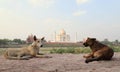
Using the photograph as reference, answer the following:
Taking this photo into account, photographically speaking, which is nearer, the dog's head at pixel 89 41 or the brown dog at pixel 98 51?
the brown dog at pixel 98 51

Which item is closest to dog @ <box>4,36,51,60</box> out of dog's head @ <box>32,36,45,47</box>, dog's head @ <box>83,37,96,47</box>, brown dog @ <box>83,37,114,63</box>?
dog's head @ <box>32,36,45,47</box>

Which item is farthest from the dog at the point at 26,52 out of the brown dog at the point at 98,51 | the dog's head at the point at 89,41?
the brown dog at the point at 98,51

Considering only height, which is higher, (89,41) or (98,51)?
(89,41)

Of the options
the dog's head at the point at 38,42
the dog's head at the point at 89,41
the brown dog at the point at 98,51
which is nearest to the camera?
the brown dog at the point at 98,51

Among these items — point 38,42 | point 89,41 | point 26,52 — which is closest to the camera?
point 89,41

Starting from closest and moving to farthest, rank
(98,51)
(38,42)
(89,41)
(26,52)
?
1. (98,51)
2. (89,41)
3. (26,52)
4. (38,42)

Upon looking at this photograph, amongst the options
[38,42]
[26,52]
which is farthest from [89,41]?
[26,52]

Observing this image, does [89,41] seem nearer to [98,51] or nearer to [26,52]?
[98,51]

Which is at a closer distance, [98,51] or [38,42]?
[98,51]

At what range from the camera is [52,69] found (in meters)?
8.21

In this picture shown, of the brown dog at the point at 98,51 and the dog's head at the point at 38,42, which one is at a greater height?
the dog's head at the point at 38,42

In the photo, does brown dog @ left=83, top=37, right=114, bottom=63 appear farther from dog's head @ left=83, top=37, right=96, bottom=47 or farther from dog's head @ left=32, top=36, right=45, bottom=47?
dog's head @ left=32, top=36, right=45, bottom=47

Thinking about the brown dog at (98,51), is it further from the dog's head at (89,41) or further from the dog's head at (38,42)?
the dog's head at (38,42)

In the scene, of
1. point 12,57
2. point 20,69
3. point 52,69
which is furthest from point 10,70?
point 12,57
